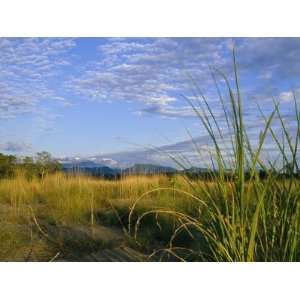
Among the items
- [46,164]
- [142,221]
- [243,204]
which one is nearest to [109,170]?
[46,164]

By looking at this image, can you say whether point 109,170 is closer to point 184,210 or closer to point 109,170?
point 109,170

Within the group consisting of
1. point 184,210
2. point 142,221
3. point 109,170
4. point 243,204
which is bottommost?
point 142,221

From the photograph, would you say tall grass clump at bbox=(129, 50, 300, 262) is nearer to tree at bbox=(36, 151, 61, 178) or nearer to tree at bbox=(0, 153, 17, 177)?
tree at bbox=(36, 151, 61, 178)

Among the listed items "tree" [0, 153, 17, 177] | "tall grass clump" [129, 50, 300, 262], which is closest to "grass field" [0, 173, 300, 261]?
"tall grass clump" [129, 50, 300, 262]

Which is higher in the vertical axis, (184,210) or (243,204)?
(243,204)

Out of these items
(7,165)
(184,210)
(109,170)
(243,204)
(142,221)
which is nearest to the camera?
(243,204)

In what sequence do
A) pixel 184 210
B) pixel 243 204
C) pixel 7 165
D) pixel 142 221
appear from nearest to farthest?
pixel 243 204
pixel 184 210
pixel 142 221
pixel 7 165

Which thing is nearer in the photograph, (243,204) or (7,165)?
(243,204)

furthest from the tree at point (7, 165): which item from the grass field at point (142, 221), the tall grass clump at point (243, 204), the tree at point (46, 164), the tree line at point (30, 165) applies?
the tall grass clump at point (243, 204)

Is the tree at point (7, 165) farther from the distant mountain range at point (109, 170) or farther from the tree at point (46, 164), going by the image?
the distant mountain range at point (109, 170)

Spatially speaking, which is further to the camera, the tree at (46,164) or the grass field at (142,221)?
the tree at (46,164)

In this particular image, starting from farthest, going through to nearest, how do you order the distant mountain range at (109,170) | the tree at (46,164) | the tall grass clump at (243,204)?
the tree at (46,164), the distant mountain range at (109,170), the tall grass clump at (243,204)
